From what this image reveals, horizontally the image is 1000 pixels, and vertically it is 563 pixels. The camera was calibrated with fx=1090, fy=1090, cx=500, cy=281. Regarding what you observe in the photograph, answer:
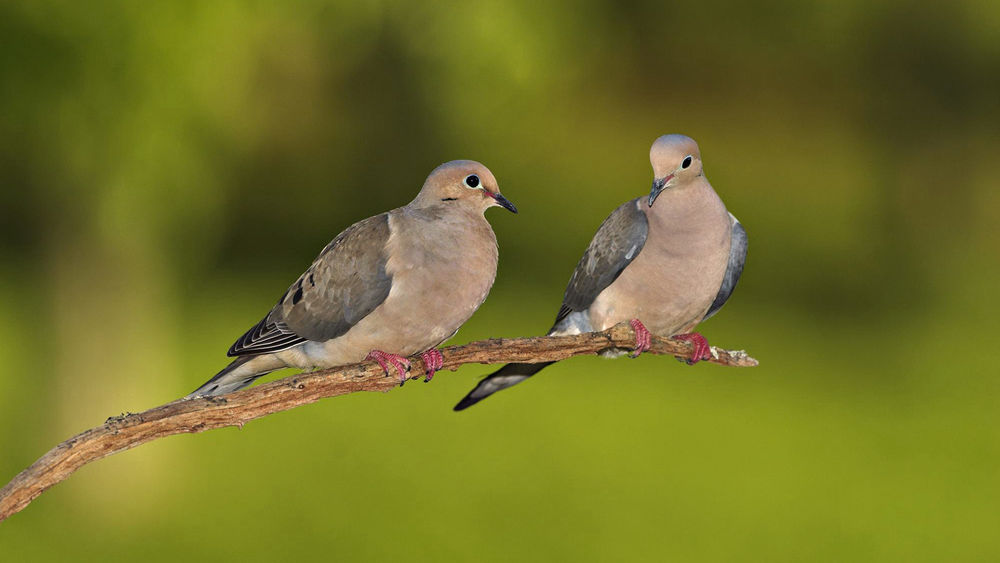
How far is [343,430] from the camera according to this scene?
12219mm

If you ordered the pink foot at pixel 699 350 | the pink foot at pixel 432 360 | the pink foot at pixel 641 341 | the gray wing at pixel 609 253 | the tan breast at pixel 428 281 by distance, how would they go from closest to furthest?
the tan breast at pixel 428 281 < the pink foot at pixel 432 360 < the pink foot at pixel 641 341 < the pink foot at pixel 699 350 < the gray wing at pixel 609 253

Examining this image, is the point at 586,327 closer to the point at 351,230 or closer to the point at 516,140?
the point at 351,230

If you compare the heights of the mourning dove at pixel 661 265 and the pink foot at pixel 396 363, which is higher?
the mourning dove at pixel 661 265

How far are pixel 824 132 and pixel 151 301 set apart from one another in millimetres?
15596

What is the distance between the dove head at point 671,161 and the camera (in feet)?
15.6

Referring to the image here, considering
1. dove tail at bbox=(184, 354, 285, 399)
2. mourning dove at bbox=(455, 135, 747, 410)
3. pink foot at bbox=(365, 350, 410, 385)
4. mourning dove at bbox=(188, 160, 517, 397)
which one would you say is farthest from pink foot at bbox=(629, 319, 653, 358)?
dove tail at bbox=(184, 354, 285, 399)

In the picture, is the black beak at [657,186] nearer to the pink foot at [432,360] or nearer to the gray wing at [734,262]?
the gray wing at [734,262]

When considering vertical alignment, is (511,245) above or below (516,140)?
below

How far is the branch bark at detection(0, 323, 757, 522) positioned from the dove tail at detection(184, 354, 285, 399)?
58cm

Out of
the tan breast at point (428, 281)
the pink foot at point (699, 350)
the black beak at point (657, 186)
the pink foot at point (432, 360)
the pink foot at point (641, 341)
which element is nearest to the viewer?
the tan breast at point (428, 281)

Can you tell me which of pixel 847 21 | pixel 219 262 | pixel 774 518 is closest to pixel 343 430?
pixel 774 518

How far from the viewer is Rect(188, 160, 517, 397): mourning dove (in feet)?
14.8

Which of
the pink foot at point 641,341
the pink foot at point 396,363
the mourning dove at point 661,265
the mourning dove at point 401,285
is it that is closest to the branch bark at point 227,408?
the pink foot at point 396,363

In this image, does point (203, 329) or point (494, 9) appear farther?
point (203, 329)
